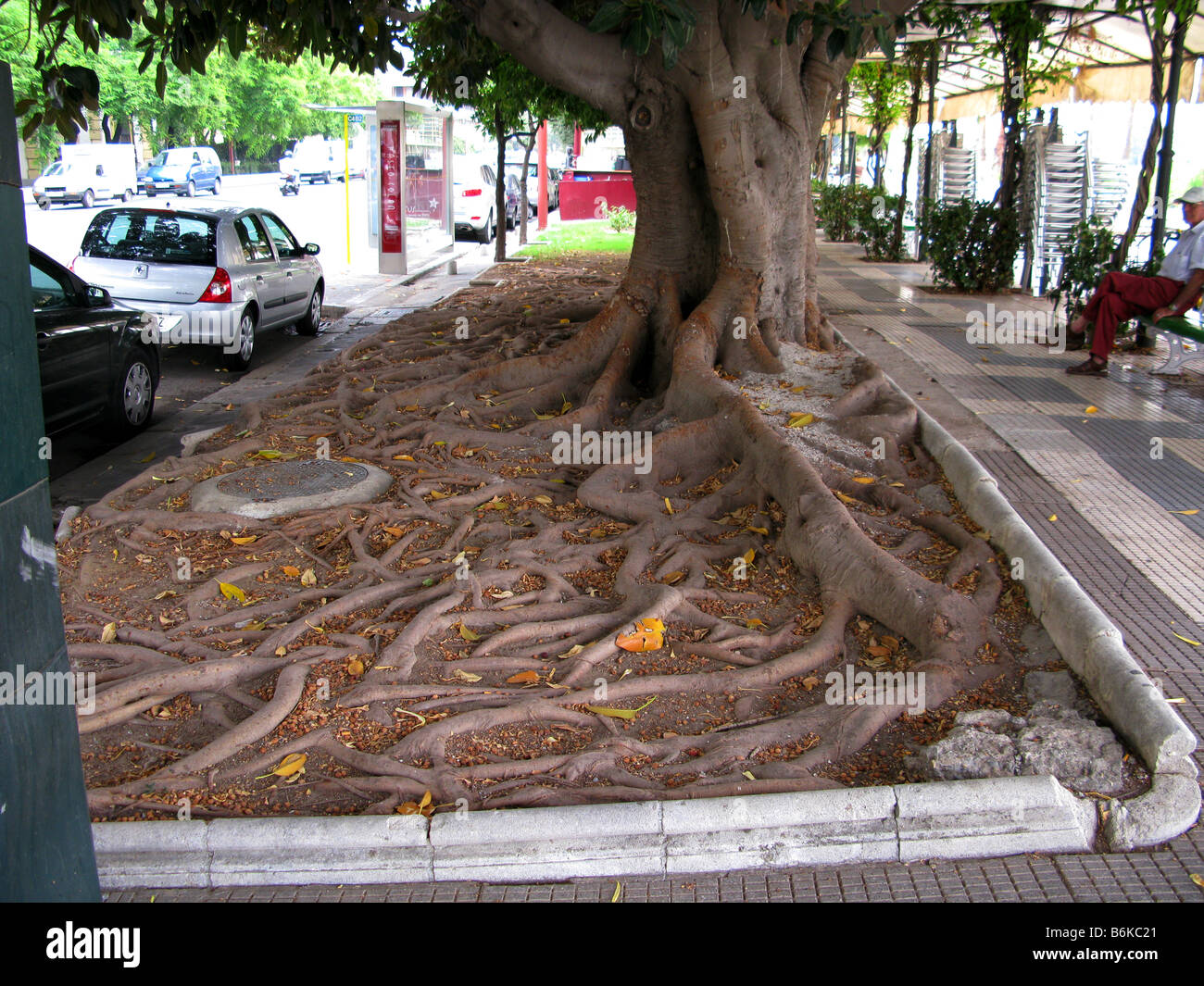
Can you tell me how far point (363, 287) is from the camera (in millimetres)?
17969

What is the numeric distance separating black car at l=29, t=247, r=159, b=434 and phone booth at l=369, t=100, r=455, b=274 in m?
10.1

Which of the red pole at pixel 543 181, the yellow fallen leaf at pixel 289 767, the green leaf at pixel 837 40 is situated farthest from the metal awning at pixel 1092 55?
the red pole at pixel 543 181

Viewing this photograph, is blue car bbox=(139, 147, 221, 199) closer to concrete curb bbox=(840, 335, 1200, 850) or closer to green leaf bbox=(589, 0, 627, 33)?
green leaf bbox=(589, 0, 627, 33)

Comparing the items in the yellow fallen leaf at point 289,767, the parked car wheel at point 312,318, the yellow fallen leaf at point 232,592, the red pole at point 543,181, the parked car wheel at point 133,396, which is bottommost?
the yellow fallen leaf at point 289,767

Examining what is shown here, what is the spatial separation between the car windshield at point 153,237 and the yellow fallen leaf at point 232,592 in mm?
6886

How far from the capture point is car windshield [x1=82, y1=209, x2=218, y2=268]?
11.0m

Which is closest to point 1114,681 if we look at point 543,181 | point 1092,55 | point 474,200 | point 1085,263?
point 1085,263

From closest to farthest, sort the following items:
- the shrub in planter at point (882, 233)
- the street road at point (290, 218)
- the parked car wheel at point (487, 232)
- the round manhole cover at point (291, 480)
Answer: the round manhole cover at point (291, 480) < the shrub in planter at point (882, 233) < the street road at point (290, 218) < the parked car wheel at point (487, 232)

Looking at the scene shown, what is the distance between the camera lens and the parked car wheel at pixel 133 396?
27.9ft

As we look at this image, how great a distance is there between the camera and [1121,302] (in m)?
9.08

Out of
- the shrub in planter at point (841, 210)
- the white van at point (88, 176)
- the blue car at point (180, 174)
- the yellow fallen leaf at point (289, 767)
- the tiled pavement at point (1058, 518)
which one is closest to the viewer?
the tiled pavement at point (1058, 518)

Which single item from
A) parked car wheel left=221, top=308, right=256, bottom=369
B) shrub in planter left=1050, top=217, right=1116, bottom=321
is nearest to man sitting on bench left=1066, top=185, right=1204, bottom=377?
shrub in planter left=1050, top=217, right=1116, bottom=321

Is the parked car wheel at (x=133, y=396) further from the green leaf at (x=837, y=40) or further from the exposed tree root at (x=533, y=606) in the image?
the green leaf at (x=837, y=40)

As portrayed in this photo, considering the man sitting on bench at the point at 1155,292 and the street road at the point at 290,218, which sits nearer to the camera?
the man sitting on bench at the point at 1155,292
